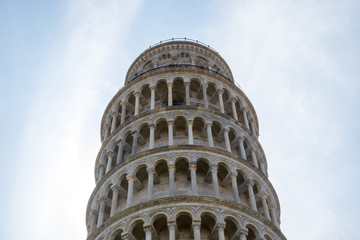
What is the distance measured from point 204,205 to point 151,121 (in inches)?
287

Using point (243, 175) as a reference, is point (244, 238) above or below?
below

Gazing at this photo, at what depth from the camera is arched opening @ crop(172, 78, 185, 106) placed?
104 ft

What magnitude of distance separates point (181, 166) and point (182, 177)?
2.04 ft

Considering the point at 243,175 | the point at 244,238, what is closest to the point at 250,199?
the point at 243,175

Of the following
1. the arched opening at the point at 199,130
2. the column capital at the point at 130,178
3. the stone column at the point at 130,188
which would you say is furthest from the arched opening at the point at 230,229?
the arched opening at the point at 199,130

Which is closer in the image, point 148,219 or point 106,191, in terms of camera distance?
point 148,219

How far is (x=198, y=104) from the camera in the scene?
3027 cm

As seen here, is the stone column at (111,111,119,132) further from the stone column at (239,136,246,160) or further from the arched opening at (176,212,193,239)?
the arched opening at (176,212,193,239)

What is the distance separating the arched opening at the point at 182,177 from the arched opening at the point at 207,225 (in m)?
1.86

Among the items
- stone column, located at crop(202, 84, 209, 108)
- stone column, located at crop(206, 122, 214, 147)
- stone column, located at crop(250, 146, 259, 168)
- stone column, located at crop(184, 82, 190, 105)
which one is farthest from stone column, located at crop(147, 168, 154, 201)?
stone column, located at crop(250, 146, 259, 168)

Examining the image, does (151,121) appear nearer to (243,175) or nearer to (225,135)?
(225,135)

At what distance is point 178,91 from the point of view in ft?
105

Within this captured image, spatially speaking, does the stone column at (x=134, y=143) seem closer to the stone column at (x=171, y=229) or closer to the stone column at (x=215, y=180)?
the stone column at (x=215, y=180)

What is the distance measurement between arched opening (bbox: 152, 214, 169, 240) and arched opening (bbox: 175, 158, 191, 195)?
6.43 ft
